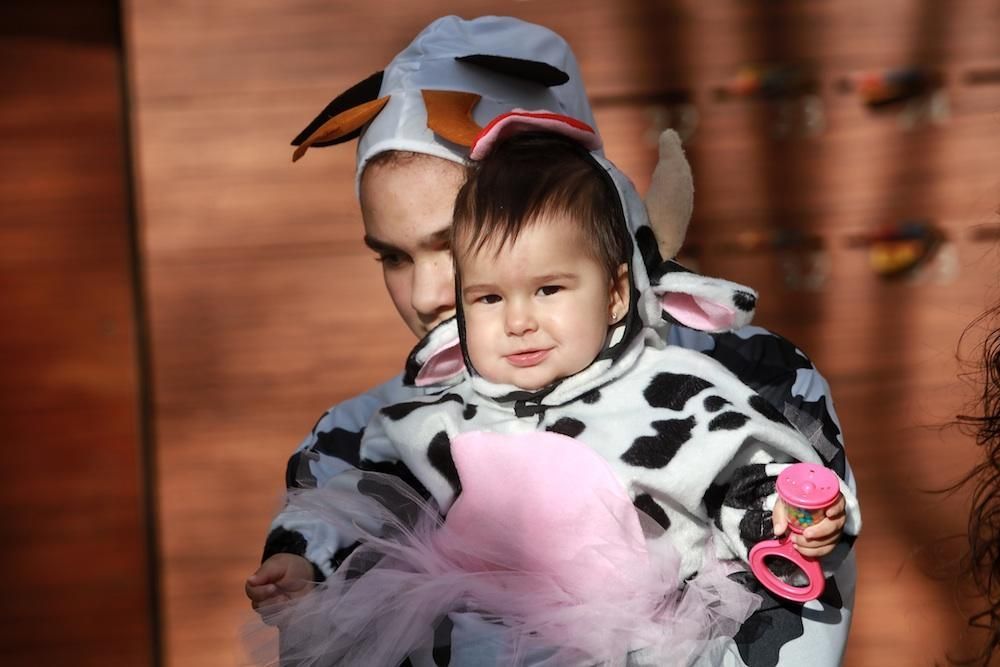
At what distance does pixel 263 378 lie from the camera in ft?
11.4

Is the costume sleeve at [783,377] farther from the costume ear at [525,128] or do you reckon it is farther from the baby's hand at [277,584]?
the baby's hand at [277,584]

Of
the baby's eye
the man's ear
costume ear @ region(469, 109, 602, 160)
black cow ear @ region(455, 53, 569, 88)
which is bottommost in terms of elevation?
the baby's eye

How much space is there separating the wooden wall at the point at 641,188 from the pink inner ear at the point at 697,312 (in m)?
1.55

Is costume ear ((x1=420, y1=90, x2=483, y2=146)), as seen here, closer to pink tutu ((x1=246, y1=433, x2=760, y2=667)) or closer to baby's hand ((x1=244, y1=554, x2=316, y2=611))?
pink tutu ((x1=246, y1=433, x2=760, y2=667))

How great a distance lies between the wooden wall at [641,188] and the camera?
131 inches

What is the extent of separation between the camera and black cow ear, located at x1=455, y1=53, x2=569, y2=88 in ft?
6.70

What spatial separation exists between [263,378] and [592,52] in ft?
4.35

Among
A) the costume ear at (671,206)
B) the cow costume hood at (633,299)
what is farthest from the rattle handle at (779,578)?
the costume ear at (671,206)

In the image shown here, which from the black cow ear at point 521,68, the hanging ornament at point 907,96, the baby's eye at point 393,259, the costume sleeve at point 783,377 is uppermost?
the black cow ear at point 521,68

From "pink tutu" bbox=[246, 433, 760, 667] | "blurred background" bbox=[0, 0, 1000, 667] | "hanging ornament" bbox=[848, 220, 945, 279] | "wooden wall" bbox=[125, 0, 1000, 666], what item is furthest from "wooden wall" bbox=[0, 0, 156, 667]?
"hanging ornament" bbox=[848, 220, 945, 279]

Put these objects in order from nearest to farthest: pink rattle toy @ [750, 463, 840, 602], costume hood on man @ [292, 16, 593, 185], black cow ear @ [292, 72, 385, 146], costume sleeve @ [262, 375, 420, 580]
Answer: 1. pink rattle toy @ [750, 463, 840, 602]
2. costume sleeve @ [262, 375, 420, 580]
3. costume hood on man @ [292, 16, 593, 185]
4. black cow ear @ [292, 72, 385, 146]

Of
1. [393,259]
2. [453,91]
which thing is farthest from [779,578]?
[453,91]

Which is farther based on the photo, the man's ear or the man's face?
the man's face

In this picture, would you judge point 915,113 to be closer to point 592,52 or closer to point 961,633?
point 592,52
